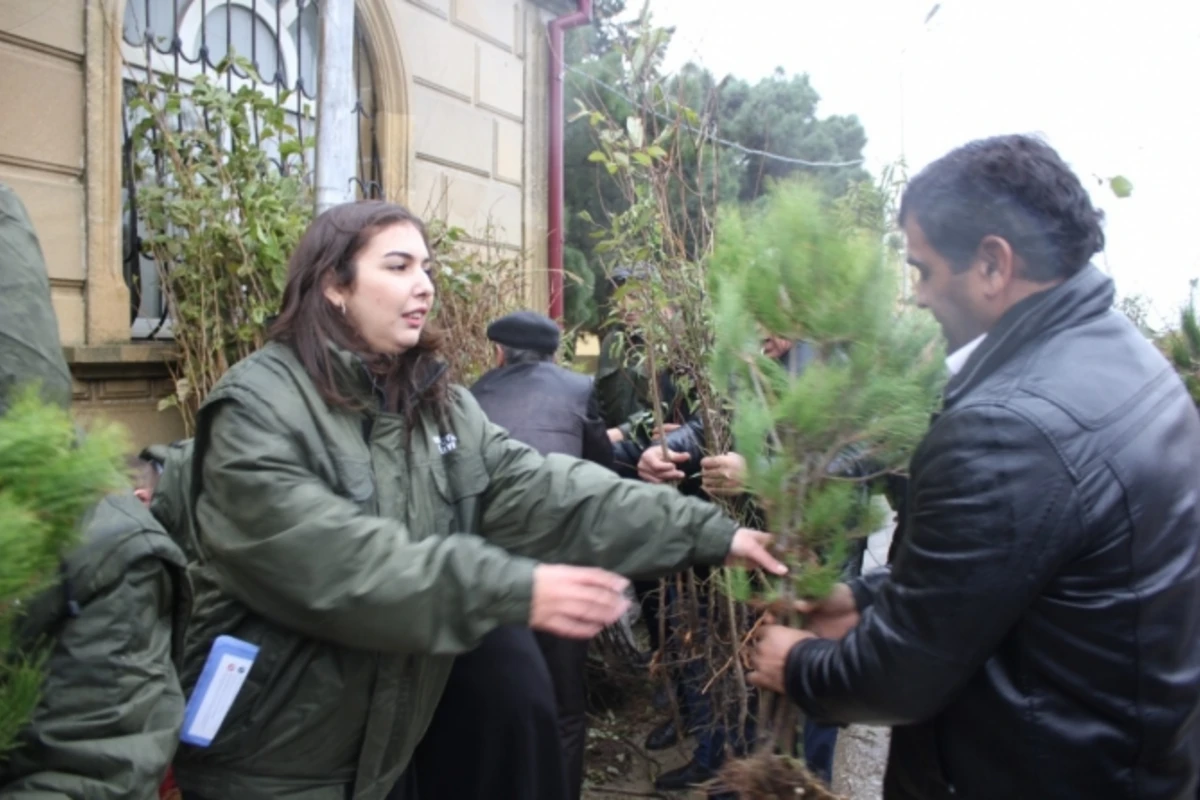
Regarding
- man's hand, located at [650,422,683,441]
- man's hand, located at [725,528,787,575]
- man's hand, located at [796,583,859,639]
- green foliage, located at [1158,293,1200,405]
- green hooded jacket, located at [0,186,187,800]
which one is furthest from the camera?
man's hand, located at [650,422,683,441]

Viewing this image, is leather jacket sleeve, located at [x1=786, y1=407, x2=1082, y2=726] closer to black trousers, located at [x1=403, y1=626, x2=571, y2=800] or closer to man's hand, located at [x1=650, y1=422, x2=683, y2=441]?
black trousers, located at [x1=403, y1=626, x2=571, y2=800]

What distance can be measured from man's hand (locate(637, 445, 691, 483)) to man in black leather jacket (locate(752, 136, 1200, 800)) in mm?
1759

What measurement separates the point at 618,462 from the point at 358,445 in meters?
2.24

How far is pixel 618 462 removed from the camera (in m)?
4.14

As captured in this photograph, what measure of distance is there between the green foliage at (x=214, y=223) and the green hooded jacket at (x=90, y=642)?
2624 mm

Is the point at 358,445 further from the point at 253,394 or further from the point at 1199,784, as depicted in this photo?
the point at 1199,784

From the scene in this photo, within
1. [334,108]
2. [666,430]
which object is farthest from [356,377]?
[334,108]

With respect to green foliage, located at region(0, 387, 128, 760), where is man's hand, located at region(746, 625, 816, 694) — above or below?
below

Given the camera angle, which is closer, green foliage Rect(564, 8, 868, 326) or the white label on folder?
the white label on folder

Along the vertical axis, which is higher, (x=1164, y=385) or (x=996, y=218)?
(x=996, y=218)

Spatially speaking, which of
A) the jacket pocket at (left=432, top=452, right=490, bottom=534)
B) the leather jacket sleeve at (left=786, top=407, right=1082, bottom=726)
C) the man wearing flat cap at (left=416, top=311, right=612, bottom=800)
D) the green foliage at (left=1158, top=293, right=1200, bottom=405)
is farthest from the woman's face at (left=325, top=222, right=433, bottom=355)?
the green foliage at (left=1158, top=293, right=1200, bottom=405)

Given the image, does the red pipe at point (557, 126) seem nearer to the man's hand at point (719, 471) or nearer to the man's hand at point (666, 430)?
the man's hand at point (666, 430)

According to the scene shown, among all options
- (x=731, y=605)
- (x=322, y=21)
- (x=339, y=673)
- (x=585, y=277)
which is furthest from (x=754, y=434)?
(x=585, y=277)

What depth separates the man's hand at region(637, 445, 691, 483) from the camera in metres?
3.43
